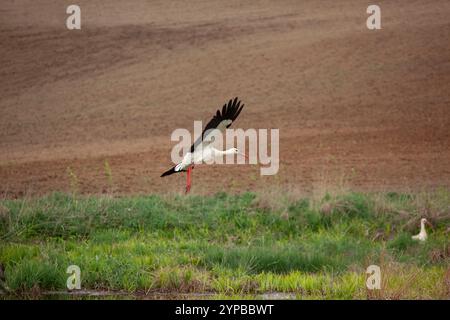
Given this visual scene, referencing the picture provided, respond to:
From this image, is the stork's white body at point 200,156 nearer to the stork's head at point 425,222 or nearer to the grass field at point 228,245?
the grass field at point 228,245

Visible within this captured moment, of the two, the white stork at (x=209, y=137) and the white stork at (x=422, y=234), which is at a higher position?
the white stork at (x=209, y=137)

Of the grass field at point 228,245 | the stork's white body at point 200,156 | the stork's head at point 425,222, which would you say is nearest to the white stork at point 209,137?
the stork's white body at point 200,156

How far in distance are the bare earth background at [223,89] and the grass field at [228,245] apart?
105 inches

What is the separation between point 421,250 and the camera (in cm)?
1002

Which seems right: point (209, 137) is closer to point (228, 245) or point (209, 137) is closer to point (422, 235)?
point (228, 245)

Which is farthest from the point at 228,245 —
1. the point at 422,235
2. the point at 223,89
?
the point at 223,89

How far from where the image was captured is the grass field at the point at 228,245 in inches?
323

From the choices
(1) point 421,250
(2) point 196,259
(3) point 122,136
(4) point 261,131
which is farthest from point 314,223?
(3) point 122,136

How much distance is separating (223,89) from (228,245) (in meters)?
15.8

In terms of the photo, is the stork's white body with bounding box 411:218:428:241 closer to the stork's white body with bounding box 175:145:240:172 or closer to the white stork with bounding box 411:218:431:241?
the white stork with bounding box 411:218:431:241

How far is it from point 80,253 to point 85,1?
2820cm

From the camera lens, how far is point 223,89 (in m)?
25.5

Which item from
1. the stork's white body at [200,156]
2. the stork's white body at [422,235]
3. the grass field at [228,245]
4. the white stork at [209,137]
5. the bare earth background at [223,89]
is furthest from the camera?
the bare earth background at [223,89]

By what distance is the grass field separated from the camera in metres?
8.20
